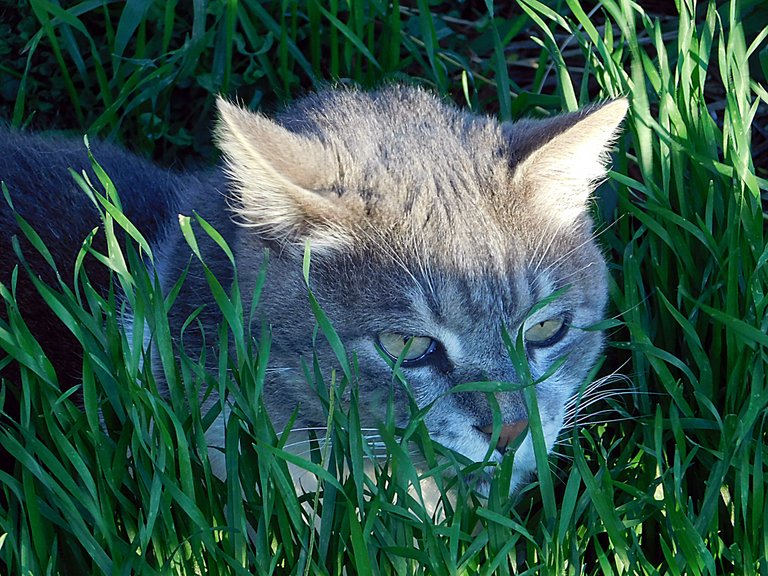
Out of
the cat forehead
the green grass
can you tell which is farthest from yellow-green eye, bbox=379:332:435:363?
the cat forehead

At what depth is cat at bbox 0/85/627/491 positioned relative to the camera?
196cm

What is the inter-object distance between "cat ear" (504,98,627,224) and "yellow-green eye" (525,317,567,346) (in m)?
0.23

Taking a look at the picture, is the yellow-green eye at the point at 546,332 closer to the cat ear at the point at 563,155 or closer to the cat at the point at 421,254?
the cat at the point at 421,254

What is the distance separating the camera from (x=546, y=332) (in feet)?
6.95

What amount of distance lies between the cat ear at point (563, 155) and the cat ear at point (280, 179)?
402 mm

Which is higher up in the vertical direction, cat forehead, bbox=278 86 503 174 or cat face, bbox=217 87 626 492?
cat forehead, bbox=278 86 503 174

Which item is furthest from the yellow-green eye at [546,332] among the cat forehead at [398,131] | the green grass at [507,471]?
the cat forehead at [398,131]

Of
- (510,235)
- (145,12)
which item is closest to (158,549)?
(510,235)

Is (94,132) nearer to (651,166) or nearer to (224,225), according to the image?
(224,225)

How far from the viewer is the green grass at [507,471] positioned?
5.99 feet

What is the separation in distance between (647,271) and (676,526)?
741mm

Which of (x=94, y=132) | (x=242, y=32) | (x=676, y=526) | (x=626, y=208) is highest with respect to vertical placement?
(x=242, y=32)

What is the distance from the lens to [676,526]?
1905mm

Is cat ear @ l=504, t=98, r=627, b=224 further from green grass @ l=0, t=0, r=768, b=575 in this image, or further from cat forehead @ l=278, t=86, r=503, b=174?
green grass @ l=0, t=0, r=768, b=575
